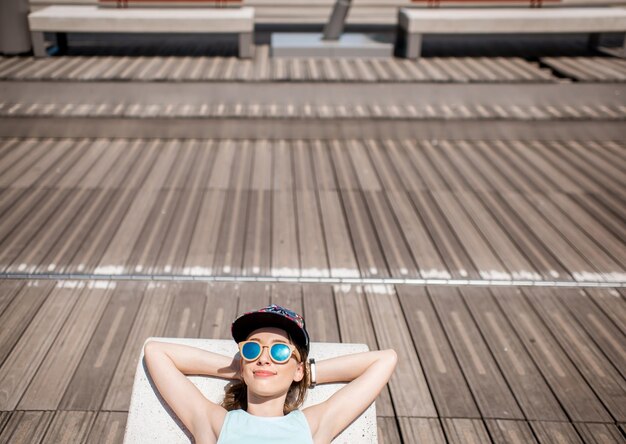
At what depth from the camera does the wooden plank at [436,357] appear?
251 cm

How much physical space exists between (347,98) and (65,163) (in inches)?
114

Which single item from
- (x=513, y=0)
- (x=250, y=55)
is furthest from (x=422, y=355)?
(x=513, y=0)

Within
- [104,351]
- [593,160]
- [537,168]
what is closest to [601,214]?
[537,168]

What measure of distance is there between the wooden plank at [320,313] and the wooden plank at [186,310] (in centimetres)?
61

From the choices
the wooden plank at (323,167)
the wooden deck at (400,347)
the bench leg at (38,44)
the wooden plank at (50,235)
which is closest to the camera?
the wooden deck at (400,347)

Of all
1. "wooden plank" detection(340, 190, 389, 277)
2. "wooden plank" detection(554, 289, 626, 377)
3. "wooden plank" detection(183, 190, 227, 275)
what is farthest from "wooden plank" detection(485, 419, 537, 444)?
"wooden plank" detection(183, 190, 227, 275)

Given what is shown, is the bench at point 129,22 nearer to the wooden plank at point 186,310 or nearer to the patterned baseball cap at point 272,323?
the wooden plank at point 186,310

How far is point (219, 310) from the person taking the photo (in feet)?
10.0

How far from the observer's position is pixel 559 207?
14.0 ft

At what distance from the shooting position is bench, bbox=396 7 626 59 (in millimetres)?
6273

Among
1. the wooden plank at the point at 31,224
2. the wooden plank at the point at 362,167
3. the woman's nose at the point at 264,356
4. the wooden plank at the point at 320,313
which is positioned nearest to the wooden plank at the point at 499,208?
the wooden plank at the point at 362,167

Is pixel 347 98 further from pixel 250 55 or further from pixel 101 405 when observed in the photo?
pixel 101 405

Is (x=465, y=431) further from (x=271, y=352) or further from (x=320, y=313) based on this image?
(x=271, y=352)

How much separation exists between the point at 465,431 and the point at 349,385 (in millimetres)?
858
